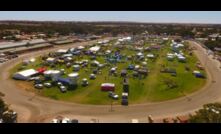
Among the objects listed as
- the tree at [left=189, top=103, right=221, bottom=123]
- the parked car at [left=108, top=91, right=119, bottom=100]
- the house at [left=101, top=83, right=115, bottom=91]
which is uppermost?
the tree at [left=189, top=103, right=221, bottom=123]

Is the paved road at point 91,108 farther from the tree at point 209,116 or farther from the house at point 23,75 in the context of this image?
the tree at point 209,116

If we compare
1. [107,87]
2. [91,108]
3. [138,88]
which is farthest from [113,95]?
[138,88]

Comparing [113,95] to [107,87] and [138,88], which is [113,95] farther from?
[138,88]

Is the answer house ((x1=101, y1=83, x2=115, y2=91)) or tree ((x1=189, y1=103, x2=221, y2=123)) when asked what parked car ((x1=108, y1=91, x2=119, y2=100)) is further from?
tree ((x1=189, y1=103, x2=221, y2=123))

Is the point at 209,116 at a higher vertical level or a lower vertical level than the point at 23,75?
higher

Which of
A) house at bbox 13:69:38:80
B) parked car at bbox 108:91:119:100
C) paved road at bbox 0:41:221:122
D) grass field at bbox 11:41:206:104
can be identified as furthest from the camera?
house at bbox 13:69:38:80

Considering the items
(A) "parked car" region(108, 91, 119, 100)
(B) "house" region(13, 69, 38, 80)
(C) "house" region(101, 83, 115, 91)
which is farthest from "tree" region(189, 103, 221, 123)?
(B) "house" region(13, 69, 38, 80)

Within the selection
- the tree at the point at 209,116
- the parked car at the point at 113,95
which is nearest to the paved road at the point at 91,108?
the parked car at the point at 113,95

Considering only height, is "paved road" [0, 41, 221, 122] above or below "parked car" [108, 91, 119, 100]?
below

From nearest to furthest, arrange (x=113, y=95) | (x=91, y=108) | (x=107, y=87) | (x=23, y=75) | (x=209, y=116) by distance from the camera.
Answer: (x=209, y=116)
(x=91, y=108)
(x=113, y=95)
(x=107, y=87)
(x=23, y=75)
